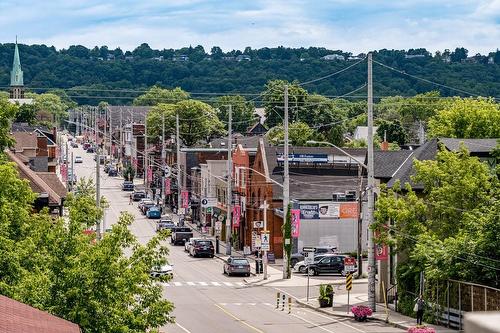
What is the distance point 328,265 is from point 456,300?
89.5ft

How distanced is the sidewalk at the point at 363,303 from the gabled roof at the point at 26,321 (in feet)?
86.0

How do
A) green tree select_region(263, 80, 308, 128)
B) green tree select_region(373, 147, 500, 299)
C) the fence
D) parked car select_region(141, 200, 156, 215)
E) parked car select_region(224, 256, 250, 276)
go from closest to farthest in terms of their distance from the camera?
1. the fence
2. green tree select_region(373, 147, 500, 299)
3. parked car select_region(224, 256, 250, 276)
4. parked car select_region(141, 200, 156, 215)
5. green tree select_region(263, 80, 308, 128)

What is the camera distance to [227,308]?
5897 centimetres

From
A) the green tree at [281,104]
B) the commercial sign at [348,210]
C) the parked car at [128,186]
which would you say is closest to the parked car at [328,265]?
the commercial sign at [348,210]

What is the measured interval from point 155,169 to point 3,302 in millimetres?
133808

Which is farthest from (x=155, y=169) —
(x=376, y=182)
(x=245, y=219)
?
(x=376, y=182)

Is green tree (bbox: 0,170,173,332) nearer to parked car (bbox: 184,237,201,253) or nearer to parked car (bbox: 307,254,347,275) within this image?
parked car (bbox: 307,254,347,275)

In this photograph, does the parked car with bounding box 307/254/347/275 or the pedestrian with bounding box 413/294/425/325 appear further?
the parked car with bounding box 307/254/347/275

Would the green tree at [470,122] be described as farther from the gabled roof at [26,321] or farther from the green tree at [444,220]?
the gabled roof at [26,321]

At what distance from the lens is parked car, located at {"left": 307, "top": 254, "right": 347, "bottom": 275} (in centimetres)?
7712

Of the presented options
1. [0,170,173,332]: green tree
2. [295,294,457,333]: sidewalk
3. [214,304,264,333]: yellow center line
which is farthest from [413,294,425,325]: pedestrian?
[0,170,173,332]: green tree

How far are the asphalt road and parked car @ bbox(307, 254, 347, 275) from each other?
5035mm

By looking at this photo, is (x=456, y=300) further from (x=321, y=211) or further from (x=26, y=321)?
(x=321, y=211)

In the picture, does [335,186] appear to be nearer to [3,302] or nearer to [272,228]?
[272,228]
